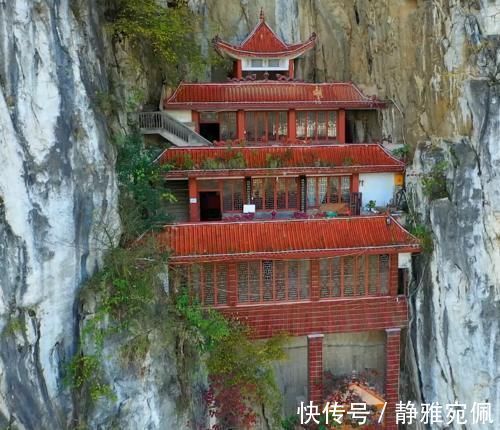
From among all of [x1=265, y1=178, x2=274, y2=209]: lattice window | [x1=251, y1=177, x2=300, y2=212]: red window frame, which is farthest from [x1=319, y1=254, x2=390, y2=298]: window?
[x1=265, y1=178, x2=274, y2=209]: lattice window

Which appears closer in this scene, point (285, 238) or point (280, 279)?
point (285, 238)

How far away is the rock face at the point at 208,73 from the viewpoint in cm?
1070

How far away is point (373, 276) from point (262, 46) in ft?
32.1

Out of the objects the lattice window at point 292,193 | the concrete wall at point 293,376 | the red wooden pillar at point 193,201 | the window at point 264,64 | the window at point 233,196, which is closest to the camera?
the concrete wall at point 293,376

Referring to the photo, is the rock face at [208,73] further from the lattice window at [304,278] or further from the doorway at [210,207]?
the doorway at [210,207]

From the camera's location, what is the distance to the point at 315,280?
1488 centimetres

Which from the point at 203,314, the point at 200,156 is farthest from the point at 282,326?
the point at 200,156

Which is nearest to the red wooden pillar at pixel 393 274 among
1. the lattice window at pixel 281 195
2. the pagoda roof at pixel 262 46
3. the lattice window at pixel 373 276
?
the lattice window at pixel 373 276

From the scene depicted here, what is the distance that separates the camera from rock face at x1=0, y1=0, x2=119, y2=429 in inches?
413

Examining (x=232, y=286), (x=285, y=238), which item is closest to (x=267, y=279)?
(x=232, y=286)

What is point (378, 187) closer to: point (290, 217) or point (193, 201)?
point (290, 217)

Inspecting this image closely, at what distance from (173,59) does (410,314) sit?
11495mm

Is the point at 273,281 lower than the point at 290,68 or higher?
lower

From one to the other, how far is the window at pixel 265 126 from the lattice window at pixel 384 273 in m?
6.16
